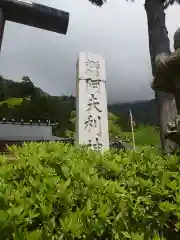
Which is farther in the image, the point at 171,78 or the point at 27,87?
the point at 27,87

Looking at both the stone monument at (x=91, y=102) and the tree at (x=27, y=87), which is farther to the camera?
the tree at (x=27, y=87)

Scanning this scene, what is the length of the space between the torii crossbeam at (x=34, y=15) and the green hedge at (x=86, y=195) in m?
4.10

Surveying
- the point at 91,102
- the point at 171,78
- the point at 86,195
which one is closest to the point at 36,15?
the point at 91,102

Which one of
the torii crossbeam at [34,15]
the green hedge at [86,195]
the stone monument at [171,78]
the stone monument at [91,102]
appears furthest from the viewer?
the stone monument at [91,102]

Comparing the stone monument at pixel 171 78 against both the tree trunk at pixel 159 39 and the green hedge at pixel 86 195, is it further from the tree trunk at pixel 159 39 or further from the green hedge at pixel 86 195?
the tree trunk at pixel 159 39

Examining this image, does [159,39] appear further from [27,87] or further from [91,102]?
→ [27,87]

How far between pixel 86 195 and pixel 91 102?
491 cm

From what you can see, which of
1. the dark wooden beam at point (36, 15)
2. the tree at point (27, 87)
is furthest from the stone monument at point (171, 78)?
the tree at point (27, 87)

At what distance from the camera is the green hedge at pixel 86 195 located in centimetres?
151

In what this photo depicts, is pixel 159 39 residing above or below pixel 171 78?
above

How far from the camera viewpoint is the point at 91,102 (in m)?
6.55

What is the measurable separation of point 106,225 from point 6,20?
17.2 ft

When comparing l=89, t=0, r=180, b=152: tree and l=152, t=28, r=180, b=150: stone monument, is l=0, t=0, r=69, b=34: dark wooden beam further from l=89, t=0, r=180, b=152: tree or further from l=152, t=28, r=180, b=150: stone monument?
l=152, t=28, r=180, b=150: stone monument

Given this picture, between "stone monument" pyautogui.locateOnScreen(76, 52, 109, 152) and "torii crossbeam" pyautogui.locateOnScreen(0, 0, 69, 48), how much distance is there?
3.15 feet
